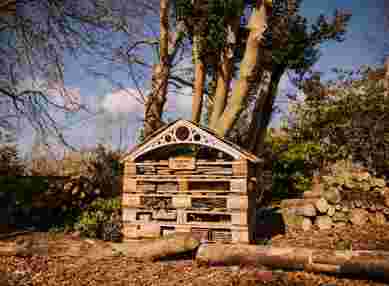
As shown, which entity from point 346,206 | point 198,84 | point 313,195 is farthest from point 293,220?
point 198,84

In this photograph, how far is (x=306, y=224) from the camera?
8008 mm

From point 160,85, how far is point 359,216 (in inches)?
234

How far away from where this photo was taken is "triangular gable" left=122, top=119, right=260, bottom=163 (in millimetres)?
6207

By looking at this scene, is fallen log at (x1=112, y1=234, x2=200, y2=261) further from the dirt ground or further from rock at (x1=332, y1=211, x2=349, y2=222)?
rock at (x1=332, y1=211, x2=349, y2=222)

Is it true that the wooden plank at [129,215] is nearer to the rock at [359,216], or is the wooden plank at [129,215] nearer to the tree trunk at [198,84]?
the tree trunk at [198,84]

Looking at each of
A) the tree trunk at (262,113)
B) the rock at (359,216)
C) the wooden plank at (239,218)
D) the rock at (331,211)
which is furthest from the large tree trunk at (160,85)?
the rock at (359,216)

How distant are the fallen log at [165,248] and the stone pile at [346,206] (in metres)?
3.71

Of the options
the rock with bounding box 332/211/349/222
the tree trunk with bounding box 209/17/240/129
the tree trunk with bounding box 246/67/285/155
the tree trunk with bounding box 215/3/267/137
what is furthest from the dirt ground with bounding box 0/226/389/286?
the tree trunk with bounding box 209/17/240/129

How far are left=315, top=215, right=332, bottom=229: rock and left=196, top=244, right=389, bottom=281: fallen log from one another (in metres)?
3.62

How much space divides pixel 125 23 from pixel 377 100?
312 inches

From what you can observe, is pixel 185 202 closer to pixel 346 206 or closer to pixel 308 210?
pixel 308 210

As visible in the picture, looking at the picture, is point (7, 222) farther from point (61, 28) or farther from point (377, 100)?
point (377, 100)

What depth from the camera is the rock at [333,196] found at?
8.01 metres

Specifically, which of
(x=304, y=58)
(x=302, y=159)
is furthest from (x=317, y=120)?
(x=304, y=58)
